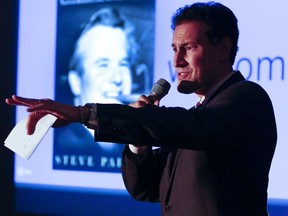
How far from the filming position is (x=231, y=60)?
5.49ft

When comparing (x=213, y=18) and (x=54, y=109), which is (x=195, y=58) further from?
(x=54, y=109)

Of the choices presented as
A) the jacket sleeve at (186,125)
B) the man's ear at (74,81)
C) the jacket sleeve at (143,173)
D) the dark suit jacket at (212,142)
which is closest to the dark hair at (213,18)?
the dark suit jacket at (212,142)

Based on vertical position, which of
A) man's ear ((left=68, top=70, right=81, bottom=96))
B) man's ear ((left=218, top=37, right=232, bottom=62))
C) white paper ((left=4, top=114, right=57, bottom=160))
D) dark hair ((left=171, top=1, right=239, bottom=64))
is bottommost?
white paper ((left=4, top=114, right=57, bottom=160))

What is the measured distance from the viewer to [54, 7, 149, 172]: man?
2910 mm

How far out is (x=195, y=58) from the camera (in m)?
1.60

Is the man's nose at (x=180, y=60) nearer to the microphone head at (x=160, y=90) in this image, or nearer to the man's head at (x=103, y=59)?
the microphone head at (x=160, y=90)

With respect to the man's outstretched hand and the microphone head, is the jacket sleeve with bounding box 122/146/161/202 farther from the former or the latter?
the man's outstretched hand

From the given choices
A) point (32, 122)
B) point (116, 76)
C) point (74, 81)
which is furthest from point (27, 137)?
point (74, 81)

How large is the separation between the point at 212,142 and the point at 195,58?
0.29m

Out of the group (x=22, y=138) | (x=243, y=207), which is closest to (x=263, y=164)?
(x=243, y=207)

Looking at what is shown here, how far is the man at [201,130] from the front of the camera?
1364 millimetres

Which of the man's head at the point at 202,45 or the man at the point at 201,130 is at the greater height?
the man's head at the point at 202,45

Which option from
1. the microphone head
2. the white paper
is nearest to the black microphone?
the microphone head

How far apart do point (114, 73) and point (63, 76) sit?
0.97ft
